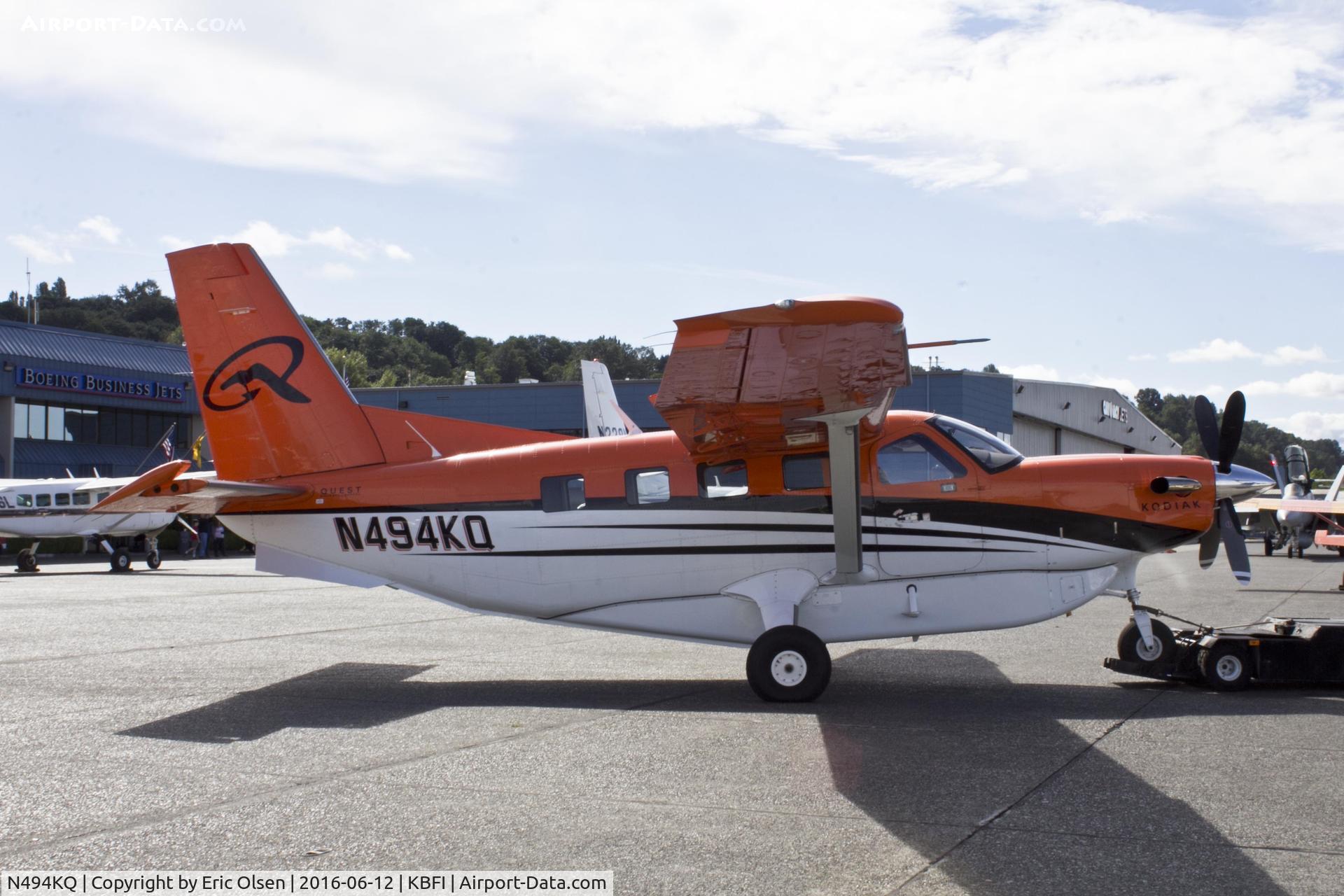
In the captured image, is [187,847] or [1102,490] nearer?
[187,847]

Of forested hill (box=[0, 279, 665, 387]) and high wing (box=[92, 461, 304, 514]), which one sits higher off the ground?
forested hill (box=[0, 279, 665, 387])

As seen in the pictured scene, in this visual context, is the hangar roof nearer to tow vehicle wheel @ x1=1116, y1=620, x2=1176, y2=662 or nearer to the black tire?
the black tire

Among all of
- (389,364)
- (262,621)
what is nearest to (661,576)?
(262,621)

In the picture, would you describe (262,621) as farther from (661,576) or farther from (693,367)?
(693,367)

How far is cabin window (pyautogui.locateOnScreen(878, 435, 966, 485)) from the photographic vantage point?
33.0 feet

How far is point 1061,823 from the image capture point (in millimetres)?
5598

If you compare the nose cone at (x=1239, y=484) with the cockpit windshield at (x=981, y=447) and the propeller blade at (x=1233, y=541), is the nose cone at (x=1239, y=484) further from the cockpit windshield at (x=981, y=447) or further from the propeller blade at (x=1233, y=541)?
the cockpit windshield at (x=981, y=447)

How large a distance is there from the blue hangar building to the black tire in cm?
4286

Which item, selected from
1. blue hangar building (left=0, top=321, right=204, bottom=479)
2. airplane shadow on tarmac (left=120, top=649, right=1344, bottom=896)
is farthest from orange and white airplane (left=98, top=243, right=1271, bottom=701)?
blue hangar building (left=0, top=321, right=204, bottom=479)

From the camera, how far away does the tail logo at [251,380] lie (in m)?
10.9

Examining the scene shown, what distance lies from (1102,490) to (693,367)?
4490mm

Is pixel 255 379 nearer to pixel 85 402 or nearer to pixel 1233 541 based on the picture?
pixel 1233 541

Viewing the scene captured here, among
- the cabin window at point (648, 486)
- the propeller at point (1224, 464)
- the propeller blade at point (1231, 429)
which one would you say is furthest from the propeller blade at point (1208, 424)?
the cabin window at point (648, 486)

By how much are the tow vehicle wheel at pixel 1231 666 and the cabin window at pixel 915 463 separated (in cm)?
277
